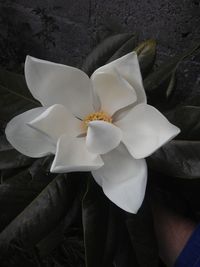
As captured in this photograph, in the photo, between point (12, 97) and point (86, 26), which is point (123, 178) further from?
point (86, 26)

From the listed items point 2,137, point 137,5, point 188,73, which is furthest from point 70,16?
point 2,137

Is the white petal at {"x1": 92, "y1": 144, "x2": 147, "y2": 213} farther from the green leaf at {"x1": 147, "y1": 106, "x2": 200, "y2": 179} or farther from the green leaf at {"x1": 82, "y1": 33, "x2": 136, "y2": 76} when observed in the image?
the green leaf at {"x1": 82, "y1": 33, "x2": 136, "y2": 76}

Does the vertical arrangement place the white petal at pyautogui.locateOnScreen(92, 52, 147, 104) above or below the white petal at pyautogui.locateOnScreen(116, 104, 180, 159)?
above

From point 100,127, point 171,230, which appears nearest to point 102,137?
point 100,127

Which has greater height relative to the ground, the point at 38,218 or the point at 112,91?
the point at 112,91

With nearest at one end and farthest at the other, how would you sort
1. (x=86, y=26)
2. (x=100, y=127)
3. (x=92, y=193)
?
(x=100, y=127) < (x=92, y=193) < (x=86, y=26)

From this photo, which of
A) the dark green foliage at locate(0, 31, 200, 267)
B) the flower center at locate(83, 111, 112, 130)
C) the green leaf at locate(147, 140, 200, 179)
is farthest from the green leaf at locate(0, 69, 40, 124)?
the green leaf at locate(147, 140, 200, 179)

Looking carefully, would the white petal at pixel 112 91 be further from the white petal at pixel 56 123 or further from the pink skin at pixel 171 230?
the pink skin at pixel 171 230
